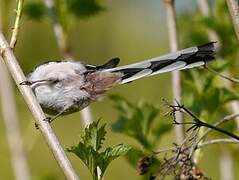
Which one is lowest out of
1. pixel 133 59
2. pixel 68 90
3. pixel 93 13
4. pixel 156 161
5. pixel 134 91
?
pixel 156 161

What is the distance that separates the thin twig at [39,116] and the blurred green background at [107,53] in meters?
1.25

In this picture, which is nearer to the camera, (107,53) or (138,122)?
(138,122)

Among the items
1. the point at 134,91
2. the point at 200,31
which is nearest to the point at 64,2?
the point at 200,31

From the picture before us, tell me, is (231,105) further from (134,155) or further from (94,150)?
(94,150)

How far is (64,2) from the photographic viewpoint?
2574 mm

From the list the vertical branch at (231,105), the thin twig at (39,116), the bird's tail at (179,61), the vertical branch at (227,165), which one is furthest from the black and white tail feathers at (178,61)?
the vertical branch at (227,165)

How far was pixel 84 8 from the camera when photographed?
2.62 m

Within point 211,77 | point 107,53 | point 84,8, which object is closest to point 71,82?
point 211,77

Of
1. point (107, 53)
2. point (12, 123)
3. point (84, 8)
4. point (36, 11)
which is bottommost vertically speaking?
point (12, 123)

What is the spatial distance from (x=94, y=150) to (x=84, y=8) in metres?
1.14

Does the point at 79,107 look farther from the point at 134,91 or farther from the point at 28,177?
the point at 134,91

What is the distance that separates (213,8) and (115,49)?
686 cm

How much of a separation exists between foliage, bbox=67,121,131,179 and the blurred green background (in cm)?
119

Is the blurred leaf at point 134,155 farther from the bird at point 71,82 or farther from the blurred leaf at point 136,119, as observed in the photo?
the bird at point 71,82
